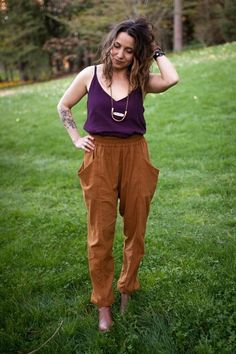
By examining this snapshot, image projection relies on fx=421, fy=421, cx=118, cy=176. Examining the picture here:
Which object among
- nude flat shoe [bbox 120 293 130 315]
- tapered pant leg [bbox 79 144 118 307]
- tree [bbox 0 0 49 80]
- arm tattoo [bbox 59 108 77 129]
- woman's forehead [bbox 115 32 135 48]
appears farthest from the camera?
tree [bbox 0 0 49 80]

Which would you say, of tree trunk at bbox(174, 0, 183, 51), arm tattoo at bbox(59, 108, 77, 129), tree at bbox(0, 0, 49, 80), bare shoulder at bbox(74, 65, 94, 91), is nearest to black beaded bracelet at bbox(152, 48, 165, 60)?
bare shoulder at bbox(74, 65, 94, 91)

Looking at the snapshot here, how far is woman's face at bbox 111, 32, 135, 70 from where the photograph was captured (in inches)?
113

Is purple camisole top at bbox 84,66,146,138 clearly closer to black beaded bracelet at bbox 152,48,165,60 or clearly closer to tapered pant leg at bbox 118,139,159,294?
tapered pant leg at bbox 118,139,159,294

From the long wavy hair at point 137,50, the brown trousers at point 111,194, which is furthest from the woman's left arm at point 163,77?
the brown trousers at point 111,194

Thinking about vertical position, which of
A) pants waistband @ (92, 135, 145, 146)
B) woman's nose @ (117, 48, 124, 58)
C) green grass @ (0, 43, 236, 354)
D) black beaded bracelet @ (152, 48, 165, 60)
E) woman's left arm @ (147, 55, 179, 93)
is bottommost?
green grass @ (0, 43, 236, 354)

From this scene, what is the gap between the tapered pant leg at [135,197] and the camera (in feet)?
9.89

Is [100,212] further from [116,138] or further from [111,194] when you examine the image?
[116,138]

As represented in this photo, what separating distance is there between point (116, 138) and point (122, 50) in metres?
0.60

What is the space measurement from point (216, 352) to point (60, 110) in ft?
6.88

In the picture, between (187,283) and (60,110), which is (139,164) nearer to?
(60,110)

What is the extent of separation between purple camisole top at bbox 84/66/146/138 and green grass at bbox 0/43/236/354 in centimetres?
145

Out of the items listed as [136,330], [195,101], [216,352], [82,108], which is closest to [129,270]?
[136,330]

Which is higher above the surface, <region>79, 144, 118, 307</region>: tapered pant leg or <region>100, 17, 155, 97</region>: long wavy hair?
<region>100, 17, 155, 97</region>: long wavy hair

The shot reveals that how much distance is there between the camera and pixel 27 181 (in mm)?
6945
